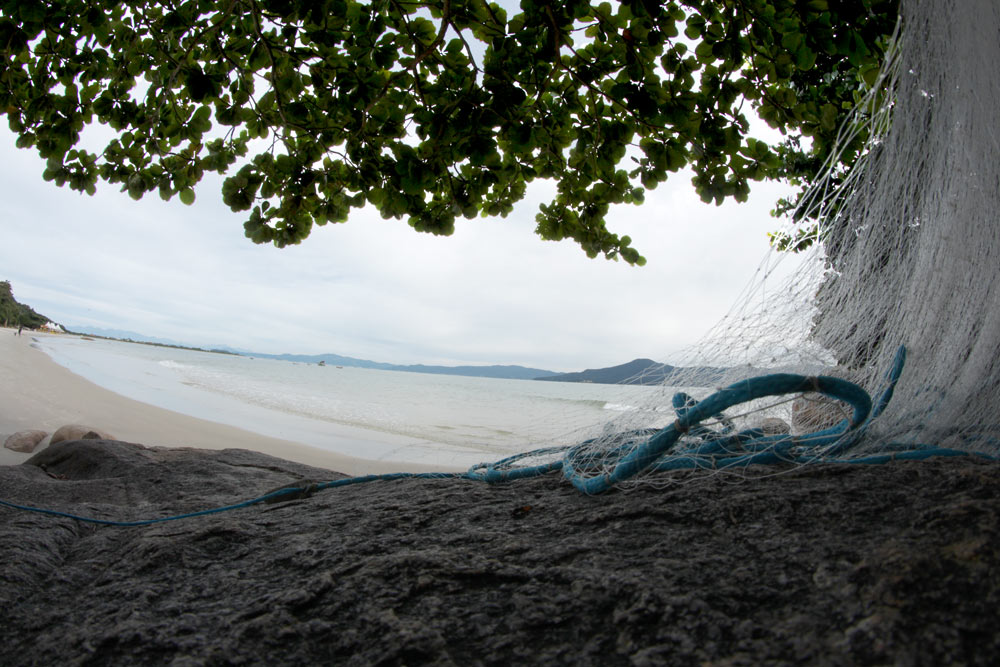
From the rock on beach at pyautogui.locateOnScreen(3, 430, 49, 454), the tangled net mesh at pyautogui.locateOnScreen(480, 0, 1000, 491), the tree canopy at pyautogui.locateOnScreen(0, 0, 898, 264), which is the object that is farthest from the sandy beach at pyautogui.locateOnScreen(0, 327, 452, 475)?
the tangled net mesh at pyautogui.locateOnScreen(480, 0, 1000, 491)

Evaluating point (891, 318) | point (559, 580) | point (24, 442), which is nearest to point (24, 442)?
point (24, 442)

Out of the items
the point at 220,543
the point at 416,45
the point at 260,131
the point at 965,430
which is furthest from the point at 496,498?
the point at 260,131

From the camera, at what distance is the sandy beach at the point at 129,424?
801cm

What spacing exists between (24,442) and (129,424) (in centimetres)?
356

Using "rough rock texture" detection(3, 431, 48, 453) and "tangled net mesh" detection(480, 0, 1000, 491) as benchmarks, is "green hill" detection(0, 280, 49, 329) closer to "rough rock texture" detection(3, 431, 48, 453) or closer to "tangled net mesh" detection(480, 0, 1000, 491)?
"rough rock texture" detection(3, 431, 48, 453)

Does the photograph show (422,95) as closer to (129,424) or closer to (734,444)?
(734,444)

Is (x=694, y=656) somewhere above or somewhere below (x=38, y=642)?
above

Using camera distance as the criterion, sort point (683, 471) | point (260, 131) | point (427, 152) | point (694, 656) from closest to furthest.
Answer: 1. point (694, 656)
2. point (683, 471)
3. point (427, 152)
4. point (260, 131)

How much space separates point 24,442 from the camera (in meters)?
6.27

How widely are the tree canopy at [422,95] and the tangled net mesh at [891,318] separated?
366mm

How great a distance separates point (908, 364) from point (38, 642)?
2582 millimetres

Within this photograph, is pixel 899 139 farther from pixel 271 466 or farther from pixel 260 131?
pixel 271 466

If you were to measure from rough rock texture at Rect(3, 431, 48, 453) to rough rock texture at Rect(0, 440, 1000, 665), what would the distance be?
5.68 meters

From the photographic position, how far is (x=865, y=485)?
4.21ft
